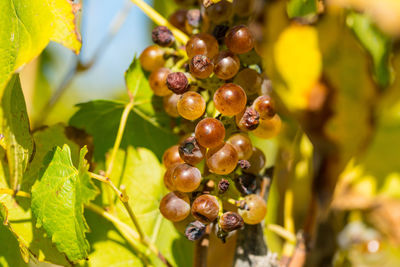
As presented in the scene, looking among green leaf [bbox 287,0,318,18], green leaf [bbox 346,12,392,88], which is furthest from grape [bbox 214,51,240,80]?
green leaf [bbox 346,12,392,88]

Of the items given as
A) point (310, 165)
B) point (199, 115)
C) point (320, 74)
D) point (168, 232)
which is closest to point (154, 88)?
point (199, 115)

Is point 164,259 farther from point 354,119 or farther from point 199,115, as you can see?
point 354,119

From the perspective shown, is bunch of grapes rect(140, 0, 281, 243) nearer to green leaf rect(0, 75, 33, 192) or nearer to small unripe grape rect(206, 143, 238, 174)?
small unripe grape rect(206, 143, 238, 174)

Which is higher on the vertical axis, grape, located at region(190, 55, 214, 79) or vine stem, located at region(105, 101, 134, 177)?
grape, located at region(190, 55, 214, 79)

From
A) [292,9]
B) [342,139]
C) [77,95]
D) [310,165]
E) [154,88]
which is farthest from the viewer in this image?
[77,95]

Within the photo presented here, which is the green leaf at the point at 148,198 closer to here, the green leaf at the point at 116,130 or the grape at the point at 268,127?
the green leaf at the point at 116,130

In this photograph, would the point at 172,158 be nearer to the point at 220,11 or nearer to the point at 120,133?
the point at 120,133

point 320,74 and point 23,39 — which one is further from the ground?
point 23,39

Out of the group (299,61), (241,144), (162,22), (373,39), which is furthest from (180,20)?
(299,61)
